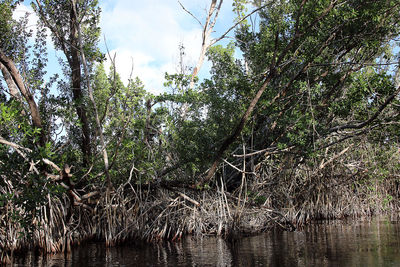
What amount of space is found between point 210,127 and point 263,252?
3.01 m

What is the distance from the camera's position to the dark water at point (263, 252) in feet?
16.8

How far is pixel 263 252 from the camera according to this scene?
5918 millimetres

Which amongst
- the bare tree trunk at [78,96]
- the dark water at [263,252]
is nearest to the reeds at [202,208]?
the dark water at [263,252]

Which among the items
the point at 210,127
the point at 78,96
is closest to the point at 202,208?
the point at 210,127

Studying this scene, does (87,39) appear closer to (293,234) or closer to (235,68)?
(235,68)

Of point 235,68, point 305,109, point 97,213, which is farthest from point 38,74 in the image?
point 305,109

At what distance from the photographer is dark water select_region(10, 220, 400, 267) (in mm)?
5113

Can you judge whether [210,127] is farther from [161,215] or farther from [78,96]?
[78,96]

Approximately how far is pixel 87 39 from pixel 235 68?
146 inches

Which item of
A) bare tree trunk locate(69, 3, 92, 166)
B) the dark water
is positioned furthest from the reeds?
bare tree trunk locate(69, 3, 92, 166)

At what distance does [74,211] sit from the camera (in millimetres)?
7602

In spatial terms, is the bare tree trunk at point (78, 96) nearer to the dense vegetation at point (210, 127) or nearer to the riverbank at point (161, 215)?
the dense vegetation at point (210, 127)

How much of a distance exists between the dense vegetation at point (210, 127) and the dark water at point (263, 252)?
0.50m

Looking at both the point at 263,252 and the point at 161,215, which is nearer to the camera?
the point at 263,252
